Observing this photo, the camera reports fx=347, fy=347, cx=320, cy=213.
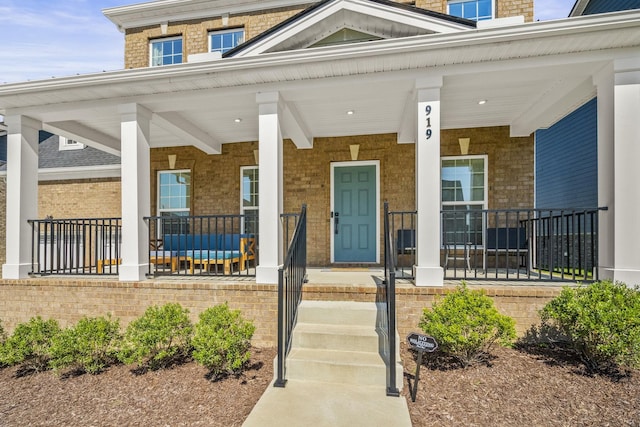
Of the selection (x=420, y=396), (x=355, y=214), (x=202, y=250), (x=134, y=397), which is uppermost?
(x=355, y=214)

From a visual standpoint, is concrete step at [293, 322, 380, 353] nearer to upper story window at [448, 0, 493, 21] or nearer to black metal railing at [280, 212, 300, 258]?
black metal railing at [280, 212, 300, 258]

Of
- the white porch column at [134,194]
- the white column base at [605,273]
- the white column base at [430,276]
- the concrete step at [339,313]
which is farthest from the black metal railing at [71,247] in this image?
the white column base at [605,273]

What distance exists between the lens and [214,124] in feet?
20.6

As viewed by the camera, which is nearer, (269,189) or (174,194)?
(269,189)

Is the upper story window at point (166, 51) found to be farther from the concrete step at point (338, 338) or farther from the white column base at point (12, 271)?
the concrete step at point (338, 338)

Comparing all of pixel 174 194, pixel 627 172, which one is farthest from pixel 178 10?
pixel 627 172

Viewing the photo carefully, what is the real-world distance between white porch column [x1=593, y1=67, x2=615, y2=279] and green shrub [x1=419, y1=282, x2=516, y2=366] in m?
1.61

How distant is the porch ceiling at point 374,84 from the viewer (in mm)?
3840

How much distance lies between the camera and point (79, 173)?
8711 millimetres

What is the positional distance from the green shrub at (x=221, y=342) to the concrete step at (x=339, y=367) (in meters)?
0.52

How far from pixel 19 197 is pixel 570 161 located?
10.9m

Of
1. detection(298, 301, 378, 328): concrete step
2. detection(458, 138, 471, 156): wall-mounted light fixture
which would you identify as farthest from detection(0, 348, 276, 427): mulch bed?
detection(458, 138, 471, 156): wall-mounted light fixture

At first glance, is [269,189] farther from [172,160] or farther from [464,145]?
[172,160]

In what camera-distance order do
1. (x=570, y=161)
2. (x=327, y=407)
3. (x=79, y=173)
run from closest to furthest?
(x=327, y=407) → (x=570, y=161) → (x=79, y=173)
